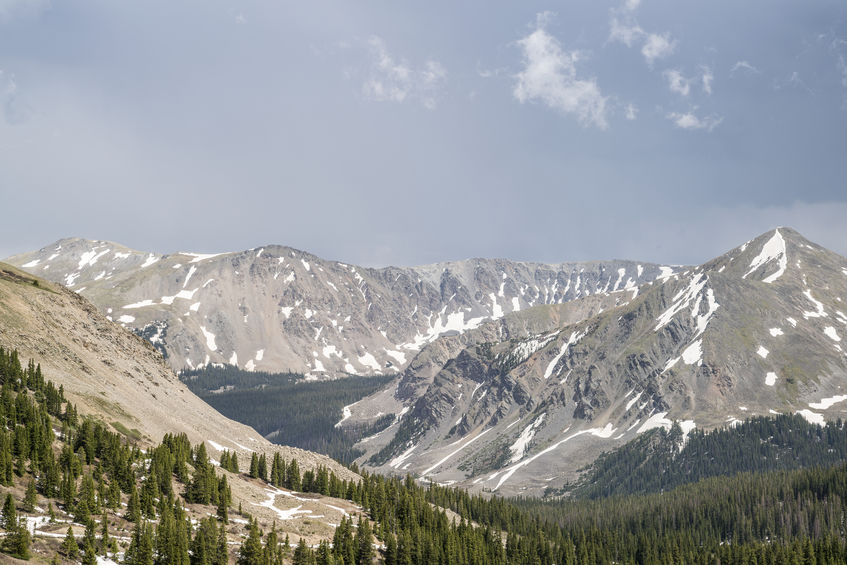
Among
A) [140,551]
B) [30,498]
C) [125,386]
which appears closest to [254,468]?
[125,386]

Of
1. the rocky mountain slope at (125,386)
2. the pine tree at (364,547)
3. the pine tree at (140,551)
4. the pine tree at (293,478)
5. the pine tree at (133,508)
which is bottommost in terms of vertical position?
the pine tree at (364,547)

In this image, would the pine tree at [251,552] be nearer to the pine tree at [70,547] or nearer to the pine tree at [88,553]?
the pine tree at [88,553]

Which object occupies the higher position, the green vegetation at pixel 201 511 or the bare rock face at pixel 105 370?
the bare rock face at pixel 105 370

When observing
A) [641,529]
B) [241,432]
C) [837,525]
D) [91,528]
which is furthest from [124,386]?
[837,525]

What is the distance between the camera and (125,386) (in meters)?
140

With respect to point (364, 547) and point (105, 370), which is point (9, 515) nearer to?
point (364, 547)

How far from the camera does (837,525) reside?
183m

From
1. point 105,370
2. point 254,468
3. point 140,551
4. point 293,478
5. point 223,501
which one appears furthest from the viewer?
point 105,370

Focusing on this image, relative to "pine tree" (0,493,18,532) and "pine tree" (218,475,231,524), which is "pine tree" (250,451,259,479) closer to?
"pine tree" (218,475,231,524)

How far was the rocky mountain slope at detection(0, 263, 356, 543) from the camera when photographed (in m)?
117

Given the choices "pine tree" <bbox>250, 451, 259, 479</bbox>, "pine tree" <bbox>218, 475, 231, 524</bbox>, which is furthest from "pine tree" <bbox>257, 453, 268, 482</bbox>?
"pine tree" <bbox>218, 475, 231, 524</bbox>

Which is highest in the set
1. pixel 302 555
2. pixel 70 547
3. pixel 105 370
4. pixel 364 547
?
pixel 105 370

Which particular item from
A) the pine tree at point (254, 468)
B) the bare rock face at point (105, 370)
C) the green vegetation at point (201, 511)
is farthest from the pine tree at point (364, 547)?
the bare rock face at point (105, 370)

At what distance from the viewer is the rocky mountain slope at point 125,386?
116688mm
